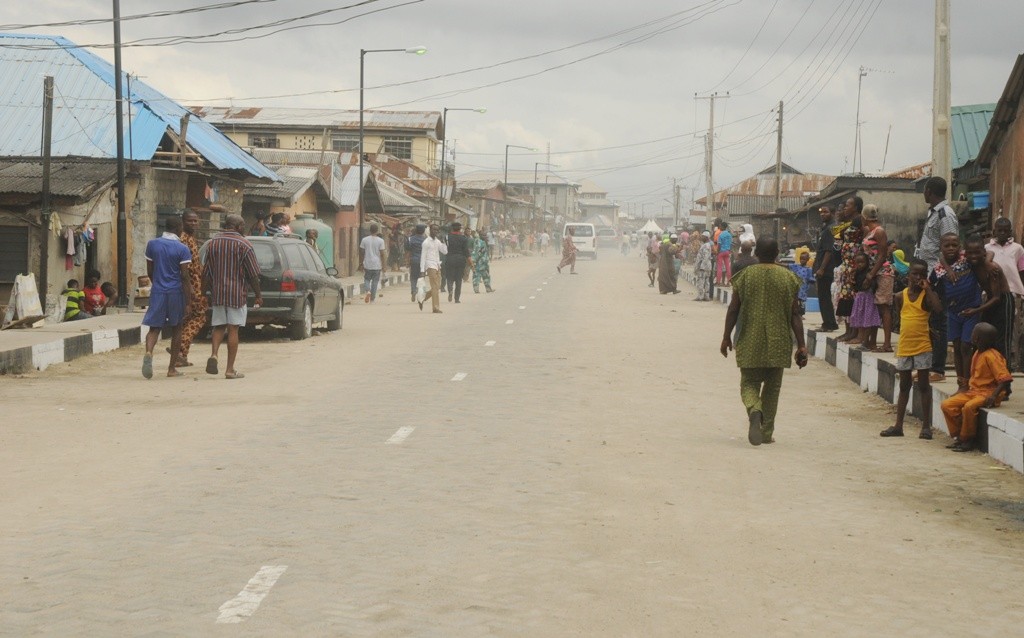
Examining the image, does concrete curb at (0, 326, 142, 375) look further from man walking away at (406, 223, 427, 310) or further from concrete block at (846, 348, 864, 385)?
man walking away at (406, 223, 427, 310)

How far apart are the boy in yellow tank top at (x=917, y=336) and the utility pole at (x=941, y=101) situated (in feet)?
27.4

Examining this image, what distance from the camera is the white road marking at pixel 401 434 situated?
10227 mm

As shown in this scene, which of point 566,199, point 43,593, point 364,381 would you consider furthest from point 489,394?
point 566,199

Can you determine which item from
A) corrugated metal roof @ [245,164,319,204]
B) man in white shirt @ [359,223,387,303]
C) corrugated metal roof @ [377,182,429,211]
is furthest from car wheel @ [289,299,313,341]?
corrugated metal roof @ [377,182,429,211]

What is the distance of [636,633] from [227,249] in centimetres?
1117

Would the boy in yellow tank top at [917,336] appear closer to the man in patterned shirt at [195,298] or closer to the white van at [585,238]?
the man in patterned shirt at [195,298]

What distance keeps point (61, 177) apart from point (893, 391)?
63.2ft

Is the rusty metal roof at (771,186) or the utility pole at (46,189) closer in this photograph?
the utility pole at (46,189)

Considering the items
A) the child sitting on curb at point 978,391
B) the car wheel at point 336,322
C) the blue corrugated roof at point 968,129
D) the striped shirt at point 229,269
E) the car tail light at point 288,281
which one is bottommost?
the car wheel at point 336,322

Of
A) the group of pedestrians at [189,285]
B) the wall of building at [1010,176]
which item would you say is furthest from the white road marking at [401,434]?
the wall of building at [1010,176]

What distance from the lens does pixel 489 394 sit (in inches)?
533

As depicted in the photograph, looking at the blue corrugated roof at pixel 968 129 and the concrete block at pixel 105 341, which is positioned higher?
the blue corrugated roof at pixel 968 129

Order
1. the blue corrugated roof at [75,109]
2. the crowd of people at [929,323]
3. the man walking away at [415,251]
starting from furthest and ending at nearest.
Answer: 1. the man walking away at [415,251]
2. the blue corrugated roof at [75,109]
3. the crowd of people at [929,323]

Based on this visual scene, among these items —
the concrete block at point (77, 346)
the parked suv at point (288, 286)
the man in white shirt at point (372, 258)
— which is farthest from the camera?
the man in white shirt at point (372, 258)
